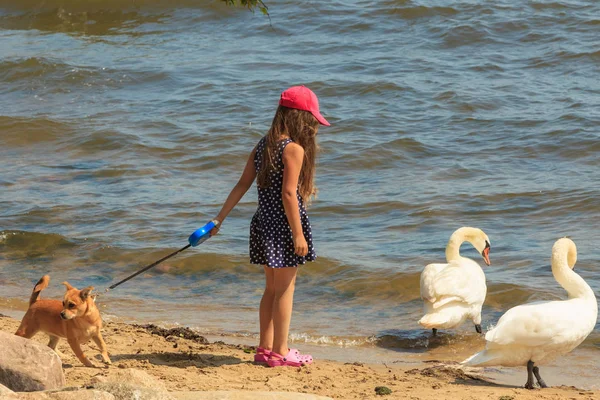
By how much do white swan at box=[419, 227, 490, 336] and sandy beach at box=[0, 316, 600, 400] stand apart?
51cm

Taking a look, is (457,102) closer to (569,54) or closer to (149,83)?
(569,54)

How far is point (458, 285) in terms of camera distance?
7441mm

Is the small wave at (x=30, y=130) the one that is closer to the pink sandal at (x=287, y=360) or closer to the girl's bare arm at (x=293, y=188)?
the pink sandal at (x=287, y=360)

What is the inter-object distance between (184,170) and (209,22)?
357 inches

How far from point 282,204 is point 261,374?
1.08 meters

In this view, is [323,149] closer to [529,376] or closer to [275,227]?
[275,227]

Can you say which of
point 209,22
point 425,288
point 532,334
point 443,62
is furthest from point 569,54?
point 532,334

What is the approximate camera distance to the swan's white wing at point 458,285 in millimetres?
7352

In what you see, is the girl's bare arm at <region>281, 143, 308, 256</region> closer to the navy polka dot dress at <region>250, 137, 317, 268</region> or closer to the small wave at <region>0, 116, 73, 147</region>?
the navy polka dot dress at <region>250, 137, 317, 268</region>

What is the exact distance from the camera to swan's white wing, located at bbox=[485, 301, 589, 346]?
596 cm

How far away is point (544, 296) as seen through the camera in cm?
812

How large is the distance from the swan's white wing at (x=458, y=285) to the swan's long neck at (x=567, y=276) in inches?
38.0

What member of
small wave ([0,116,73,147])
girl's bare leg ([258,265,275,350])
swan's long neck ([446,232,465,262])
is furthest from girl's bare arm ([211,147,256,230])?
small wave ([0,116,73,147])

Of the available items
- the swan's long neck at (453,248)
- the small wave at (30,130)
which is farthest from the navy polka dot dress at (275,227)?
the small wave at (30,130)
